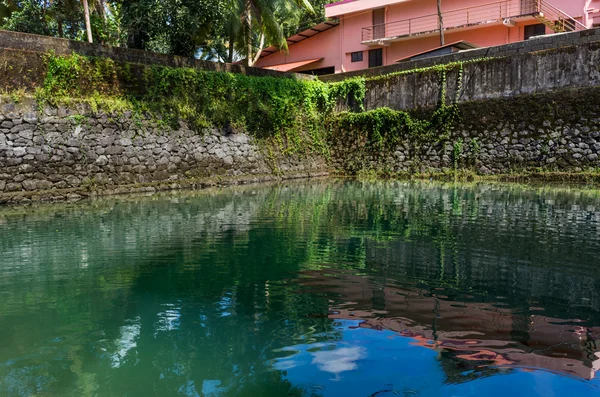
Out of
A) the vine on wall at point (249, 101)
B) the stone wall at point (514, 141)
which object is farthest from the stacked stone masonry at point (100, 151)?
the stone wall at point (514, 141)

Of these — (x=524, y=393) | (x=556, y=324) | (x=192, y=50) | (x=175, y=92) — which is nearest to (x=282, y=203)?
(x=175, y=92)

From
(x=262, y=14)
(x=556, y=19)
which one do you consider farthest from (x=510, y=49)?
(x=262, y=14)

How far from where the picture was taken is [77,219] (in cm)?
823

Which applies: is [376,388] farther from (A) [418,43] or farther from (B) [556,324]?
(A) [418,43]

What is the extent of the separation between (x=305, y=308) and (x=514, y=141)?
43.4ft

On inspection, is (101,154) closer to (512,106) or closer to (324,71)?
(512,106)

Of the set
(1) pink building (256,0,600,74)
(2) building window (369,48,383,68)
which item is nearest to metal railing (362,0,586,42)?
(1) pink building (256,0,600,74)

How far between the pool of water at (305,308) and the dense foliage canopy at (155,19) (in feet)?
33.8

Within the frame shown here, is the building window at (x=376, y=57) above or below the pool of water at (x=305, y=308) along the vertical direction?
above

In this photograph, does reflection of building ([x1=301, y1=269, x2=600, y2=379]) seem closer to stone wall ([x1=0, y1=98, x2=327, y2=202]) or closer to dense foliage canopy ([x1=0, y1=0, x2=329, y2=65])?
stone wall ([x1=0, y1=98, x2=327, y2=202])

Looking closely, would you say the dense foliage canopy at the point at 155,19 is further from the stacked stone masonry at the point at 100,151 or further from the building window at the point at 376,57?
the building window at the point at 376,57

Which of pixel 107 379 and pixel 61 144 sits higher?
pixel 61 144

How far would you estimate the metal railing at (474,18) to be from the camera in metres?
21.1

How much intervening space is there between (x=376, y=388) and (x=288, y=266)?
2506mm
